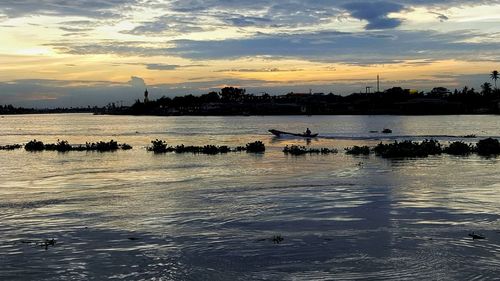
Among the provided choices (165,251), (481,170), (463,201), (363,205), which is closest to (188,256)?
(165,251)

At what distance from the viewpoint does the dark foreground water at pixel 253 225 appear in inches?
533

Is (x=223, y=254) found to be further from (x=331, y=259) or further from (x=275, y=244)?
(x=331, y=259)

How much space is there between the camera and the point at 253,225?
61.5ft

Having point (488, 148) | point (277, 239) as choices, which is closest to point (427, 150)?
point (488, 148)

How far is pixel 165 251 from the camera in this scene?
15203mm

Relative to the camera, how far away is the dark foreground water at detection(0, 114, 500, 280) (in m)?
13.5

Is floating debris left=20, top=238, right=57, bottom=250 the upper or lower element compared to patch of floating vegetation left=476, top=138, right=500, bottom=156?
lower

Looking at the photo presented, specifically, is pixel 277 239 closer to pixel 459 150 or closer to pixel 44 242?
pixel 44 242

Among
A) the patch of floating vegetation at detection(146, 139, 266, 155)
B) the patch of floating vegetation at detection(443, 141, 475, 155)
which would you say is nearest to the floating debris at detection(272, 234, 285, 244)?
the patch of floating vegetation at detection(443, 141, 475, 155)

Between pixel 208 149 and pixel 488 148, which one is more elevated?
pixel 488 148

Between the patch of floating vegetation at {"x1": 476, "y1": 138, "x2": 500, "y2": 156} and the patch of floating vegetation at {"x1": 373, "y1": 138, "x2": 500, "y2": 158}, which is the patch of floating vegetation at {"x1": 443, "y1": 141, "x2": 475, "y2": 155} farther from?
the patch of floating vegetation at {"x1": 476, "y1": 138, "x2": 500, "y2": 156}

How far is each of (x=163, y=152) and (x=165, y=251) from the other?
4171 centimetres

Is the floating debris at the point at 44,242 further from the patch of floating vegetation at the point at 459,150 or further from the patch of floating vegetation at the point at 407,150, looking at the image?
the patch of floating vegetation at the point at 459,150

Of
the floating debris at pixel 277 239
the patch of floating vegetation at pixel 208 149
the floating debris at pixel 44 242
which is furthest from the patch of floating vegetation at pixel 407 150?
the floating debris at pixel 44 242
